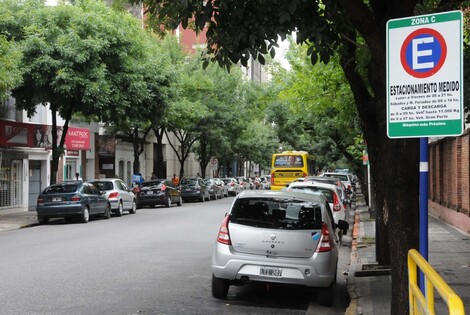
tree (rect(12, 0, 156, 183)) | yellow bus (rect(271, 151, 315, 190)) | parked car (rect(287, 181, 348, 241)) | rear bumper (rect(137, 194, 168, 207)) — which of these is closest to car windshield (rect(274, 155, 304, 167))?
yellow bus (rect(271, 151, 315, 190))

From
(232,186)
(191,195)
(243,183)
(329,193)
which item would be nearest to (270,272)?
(329,193)

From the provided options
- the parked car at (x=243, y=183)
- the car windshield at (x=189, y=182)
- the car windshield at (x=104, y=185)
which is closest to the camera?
the car windshield at (x=104, y=185)

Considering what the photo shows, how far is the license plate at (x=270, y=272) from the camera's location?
7574 mm

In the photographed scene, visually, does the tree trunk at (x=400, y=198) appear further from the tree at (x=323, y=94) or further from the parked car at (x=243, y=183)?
the parked car at (x=243, y=183)

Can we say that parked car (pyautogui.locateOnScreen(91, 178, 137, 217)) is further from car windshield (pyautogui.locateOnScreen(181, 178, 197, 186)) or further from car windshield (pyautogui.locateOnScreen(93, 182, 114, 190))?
car windshield (pyautogui.locateOnScreen(181, 178, 197, 186))

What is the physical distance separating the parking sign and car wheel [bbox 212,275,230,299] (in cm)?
445

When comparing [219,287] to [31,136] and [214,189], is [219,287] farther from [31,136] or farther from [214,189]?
[214,189]

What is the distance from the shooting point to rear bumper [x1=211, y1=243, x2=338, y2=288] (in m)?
7.52

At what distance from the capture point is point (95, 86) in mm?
20266

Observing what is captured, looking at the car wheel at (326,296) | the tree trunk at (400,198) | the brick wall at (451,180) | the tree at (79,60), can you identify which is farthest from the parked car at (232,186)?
the tree trunk at (400,198)

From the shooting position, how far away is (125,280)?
29.9 feet

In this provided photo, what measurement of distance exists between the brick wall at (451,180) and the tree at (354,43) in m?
8.55

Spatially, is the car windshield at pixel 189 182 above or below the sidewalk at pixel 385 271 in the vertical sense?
above

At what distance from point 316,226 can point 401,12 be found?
348 cm
